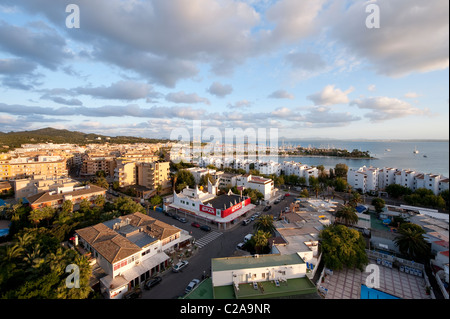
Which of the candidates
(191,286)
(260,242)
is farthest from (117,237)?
(260,242)

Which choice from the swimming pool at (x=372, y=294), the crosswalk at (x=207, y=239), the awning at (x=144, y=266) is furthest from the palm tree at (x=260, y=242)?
the awning at (x=144, y=266)

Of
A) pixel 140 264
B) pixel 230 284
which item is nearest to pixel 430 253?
pixel 230 284

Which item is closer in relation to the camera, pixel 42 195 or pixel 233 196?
pixel 42 195

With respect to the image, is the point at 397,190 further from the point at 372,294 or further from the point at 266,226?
the point at 266,226

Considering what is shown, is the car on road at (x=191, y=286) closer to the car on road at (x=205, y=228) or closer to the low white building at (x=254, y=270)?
the low white building at (x=254, y=270)

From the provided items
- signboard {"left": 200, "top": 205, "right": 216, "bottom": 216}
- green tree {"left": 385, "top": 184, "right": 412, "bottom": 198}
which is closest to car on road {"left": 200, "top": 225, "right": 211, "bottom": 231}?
signboard {"left": 200, "top": 205, "right": 216, "bottom": 216}
